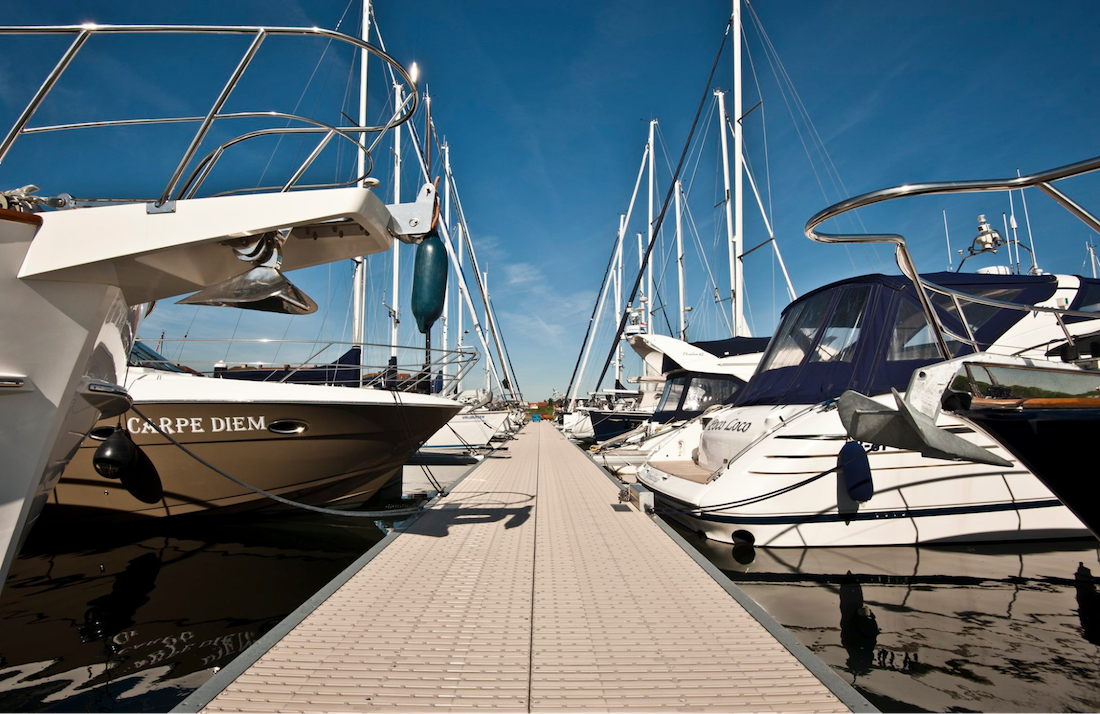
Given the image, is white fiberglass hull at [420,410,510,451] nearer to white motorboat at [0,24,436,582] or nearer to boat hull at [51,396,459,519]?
boat hull at [51,396,459,519]

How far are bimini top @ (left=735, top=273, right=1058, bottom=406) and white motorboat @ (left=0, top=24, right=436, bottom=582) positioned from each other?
5.18 metres

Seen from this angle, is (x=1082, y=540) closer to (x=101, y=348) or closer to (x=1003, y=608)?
(x=1003, y=608)

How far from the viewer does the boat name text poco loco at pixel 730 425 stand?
6.49 meters

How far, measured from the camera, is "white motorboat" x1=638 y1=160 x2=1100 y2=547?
5.25 m

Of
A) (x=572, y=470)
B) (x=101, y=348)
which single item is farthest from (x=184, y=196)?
(x=572, y=470)

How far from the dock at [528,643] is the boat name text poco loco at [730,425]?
2.28m

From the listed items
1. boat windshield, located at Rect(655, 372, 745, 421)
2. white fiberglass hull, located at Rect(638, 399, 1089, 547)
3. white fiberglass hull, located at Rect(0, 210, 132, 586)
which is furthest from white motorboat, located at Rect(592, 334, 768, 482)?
white fiberglass hull, located at Rect(0, 210, 132, 586)

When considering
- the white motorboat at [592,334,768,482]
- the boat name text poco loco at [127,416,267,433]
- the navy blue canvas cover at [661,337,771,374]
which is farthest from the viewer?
the navy blue canvas cover at [661,337,771,374]

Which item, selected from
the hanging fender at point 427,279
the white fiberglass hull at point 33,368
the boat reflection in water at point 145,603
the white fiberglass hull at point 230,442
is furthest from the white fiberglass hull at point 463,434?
the white fiberglass hull at point 33,368

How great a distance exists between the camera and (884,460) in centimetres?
525

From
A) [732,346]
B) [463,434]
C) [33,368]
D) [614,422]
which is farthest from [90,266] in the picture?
[614,422]

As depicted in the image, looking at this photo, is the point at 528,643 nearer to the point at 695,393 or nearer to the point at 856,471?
the point at 856,471

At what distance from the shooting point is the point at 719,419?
7559 mm

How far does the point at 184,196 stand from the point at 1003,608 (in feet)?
22.7
